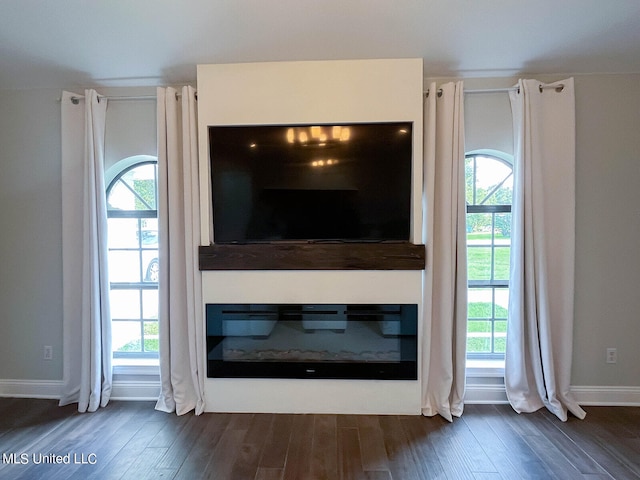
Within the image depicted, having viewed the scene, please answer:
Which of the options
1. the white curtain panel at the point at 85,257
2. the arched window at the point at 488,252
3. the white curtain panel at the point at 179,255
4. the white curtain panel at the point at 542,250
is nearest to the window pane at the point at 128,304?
the white curtain panel at the point at 85,257

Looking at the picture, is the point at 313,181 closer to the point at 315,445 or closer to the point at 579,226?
the point at 315,445

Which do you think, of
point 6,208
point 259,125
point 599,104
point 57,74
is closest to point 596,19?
point 599,104

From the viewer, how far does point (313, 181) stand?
2.39 metres

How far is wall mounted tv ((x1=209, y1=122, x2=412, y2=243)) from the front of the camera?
237cm

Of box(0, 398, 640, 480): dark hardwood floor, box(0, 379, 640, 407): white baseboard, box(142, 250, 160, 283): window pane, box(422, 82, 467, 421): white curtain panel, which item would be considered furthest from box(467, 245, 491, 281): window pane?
box(142, 250, 160, 283): window pane

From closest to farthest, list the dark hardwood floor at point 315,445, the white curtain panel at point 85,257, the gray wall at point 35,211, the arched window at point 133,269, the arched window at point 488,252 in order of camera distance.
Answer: the dark hardwood floor at point 315,445 → the white curtain panel at point 85,257 → the gray wall at point 35,211 → the arched window at point 488,252 → the arched window at point 133,269

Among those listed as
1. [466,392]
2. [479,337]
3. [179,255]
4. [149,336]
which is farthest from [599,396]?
[149,336]

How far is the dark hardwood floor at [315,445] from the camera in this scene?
1862mm

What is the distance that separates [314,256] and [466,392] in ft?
5.36

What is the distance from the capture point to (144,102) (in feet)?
8.66

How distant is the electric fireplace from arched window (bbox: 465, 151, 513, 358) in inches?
32.4

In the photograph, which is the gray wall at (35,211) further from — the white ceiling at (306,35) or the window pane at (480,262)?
the window pane at (480,262)

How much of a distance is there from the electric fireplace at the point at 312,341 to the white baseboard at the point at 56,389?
664mm

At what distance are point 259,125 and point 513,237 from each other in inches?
81.3
